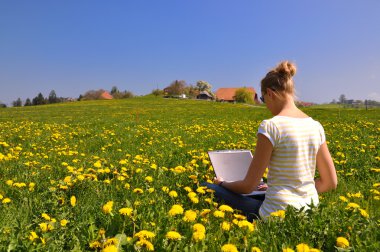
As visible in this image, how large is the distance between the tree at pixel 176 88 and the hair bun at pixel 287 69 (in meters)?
96.6

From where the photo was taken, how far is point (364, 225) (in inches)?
101

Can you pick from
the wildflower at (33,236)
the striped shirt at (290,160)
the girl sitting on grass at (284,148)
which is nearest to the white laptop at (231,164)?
the girl sitting on grass at (284,148)

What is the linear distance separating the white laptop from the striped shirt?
985 millimetres

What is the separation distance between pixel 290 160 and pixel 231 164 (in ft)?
4.02

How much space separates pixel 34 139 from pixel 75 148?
6.90 feet

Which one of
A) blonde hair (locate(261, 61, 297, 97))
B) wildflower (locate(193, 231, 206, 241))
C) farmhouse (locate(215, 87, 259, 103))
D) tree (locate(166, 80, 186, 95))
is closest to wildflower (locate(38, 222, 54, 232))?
wildflower (locate(193, 231, 206, 241))

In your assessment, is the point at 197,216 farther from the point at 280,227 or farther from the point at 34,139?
the point at 34,139

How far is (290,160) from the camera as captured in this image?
297 centimetres

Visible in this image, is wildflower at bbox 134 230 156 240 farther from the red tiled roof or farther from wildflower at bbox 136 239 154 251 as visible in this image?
the red tiled roof

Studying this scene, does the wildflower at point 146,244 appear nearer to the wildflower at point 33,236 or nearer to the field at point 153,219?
the field at point 153,219

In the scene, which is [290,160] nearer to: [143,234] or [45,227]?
[143,234]

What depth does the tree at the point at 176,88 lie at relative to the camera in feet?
326

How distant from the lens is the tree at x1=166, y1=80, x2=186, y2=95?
326ft

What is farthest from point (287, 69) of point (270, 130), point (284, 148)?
point (284, 148)
